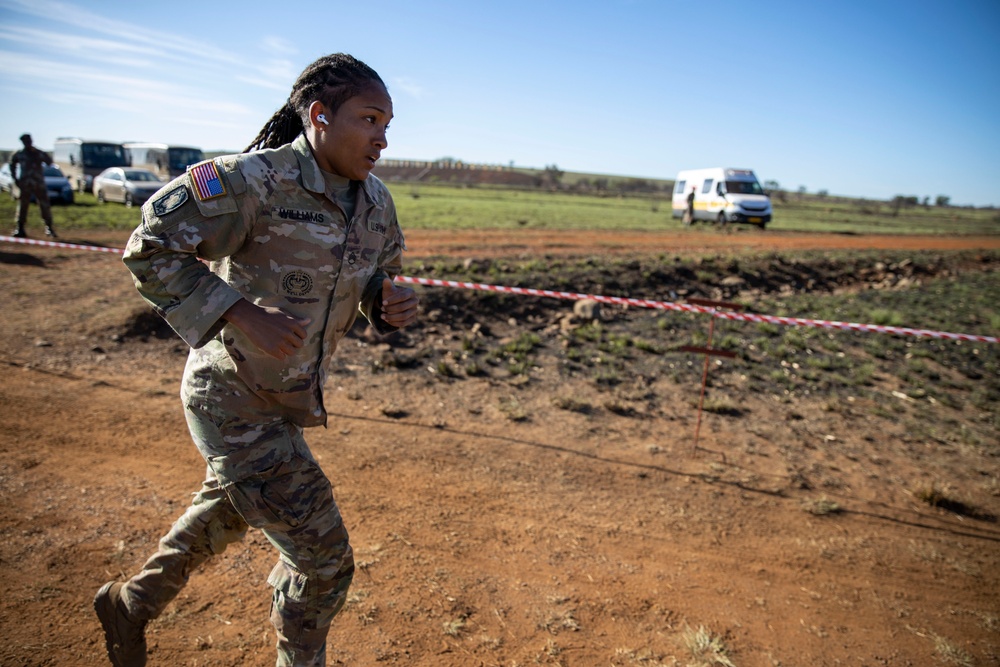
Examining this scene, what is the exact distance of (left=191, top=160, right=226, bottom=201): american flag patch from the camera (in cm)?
191

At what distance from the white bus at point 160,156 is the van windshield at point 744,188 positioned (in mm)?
23798

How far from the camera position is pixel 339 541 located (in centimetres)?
220

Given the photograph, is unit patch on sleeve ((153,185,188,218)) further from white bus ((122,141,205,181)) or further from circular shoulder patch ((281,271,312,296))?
white bus ((122,141,205,181))

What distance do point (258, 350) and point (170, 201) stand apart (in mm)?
545

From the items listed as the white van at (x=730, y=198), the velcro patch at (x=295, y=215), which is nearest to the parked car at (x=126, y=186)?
the white van at (x=730, y=198)

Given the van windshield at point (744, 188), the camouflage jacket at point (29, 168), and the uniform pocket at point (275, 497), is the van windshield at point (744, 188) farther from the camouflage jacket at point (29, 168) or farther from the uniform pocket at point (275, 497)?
the uniform pocket at point (275, 497)

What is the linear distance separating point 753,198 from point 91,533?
26921 millimetres

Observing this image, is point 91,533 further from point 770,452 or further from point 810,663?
point 770,452

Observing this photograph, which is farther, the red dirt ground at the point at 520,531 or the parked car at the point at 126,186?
the parked car at the point at 126,186

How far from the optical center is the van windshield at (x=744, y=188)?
86.4ft

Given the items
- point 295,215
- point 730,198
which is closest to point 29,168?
point 295,215

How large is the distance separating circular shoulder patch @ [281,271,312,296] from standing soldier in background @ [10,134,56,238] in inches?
575

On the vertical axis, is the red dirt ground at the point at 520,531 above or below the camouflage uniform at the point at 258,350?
below

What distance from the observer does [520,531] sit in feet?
12.9
